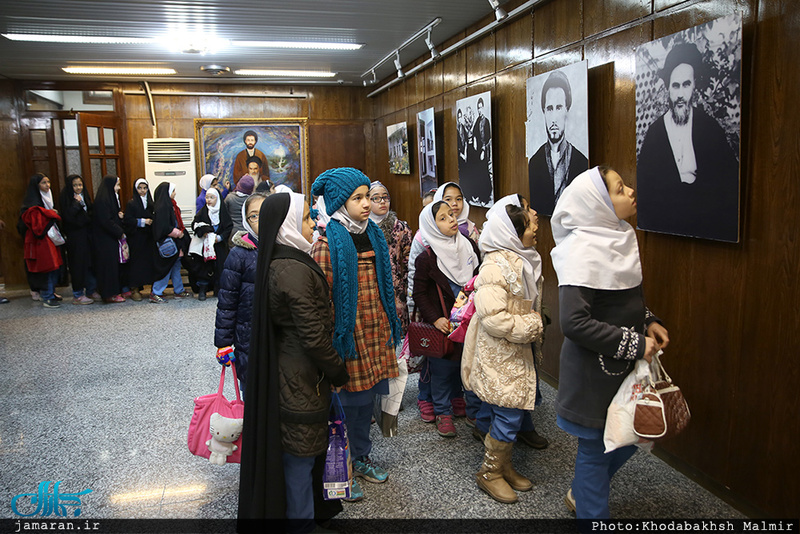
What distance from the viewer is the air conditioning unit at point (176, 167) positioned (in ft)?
29.3

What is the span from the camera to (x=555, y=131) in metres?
3.98

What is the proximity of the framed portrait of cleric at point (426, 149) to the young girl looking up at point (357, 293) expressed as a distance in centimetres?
388

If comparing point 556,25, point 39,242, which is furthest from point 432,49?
point 39,242

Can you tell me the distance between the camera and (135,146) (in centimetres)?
901

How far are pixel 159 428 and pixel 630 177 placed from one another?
3.35 metres

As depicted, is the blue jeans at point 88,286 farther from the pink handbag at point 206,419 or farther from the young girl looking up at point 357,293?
the young girl looking up at point 357,293

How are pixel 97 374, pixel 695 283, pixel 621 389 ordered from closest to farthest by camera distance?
pixel 621 389 → pixel 695 283 → pixel 97 374

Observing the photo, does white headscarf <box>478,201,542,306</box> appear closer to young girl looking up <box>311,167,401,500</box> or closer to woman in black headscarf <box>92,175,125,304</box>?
young girl looking up <box>311,167,401,500</box>

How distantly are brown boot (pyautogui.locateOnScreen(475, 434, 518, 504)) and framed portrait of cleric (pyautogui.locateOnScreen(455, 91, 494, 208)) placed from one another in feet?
9.29

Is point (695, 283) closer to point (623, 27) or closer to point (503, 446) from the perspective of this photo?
point (503, 446)

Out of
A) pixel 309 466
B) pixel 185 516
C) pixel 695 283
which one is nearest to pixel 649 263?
pixel 695 283

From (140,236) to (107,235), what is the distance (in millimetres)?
392

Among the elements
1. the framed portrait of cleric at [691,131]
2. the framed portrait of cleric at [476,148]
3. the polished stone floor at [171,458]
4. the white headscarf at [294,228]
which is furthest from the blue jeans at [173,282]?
the framed portrait of cleric at [691,131]

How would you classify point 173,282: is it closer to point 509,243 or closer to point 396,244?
point 396,244
